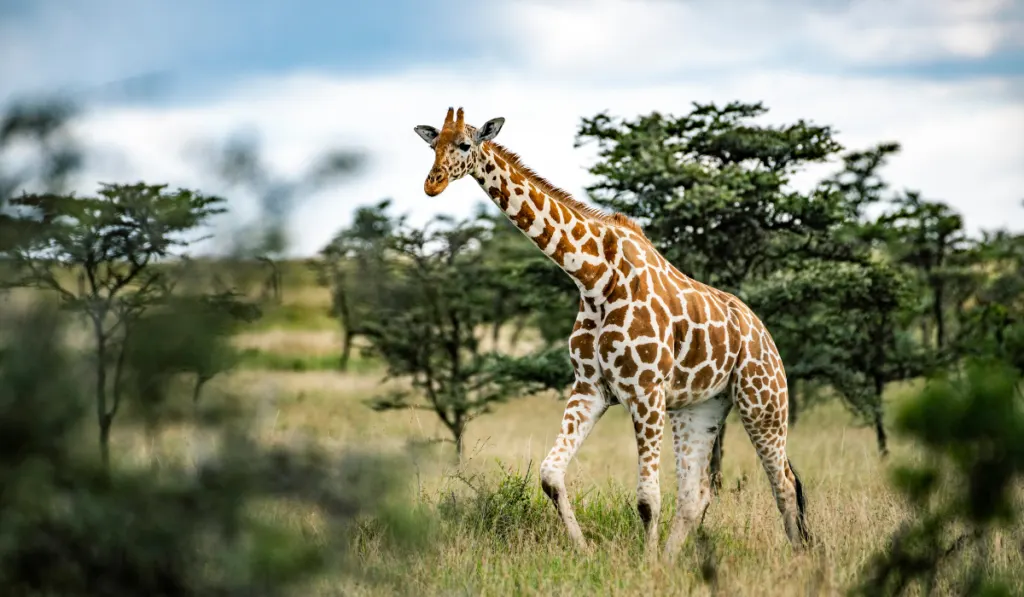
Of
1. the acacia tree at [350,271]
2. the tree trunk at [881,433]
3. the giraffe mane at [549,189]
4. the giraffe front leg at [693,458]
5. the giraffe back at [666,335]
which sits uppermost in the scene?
the giraffe mane at [549,189]

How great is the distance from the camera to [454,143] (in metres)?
6.52

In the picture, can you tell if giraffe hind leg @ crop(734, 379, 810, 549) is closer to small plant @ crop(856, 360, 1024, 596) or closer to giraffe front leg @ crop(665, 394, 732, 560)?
giraffe front leg @ crop(665, 394, 732, 560)

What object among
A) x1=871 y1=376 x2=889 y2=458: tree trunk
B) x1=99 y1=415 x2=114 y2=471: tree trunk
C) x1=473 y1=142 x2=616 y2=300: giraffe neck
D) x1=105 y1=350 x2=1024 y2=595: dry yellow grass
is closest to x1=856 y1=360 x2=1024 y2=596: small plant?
x1=105 y1=350 x2=1024 y2=595: dry yellow grass

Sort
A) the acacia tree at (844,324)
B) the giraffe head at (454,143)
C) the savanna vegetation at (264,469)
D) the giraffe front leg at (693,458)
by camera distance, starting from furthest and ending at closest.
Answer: the acacia tree at (844,324) < the giraffe front leg at (693,458) < the giraffe head at (454,143) < the savanna vegetation at (264,469)

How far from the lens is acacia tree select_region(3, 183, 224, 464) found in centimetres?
359

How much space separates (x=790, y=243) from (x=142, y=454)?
10485mm

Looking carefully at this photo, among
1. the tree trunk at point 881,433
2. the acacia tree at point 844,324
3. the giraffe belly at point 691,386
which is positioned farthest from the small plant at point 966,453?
the tree trunk at point 881,433

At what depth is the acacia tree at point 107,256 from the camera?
359 centimetres

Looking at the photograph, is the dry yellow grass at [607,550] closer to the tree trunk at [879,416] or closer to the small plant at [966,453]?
the small plant at [966,453]

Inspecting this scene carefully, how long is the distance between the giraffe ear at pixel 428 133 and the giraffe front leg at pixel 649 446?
225 centimetres

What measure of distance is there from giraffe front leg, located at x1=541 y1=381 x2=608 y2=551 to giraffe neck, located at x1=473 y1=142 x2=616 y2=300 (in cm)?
73

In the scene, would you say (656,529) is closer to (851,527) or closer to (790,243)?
(851,527)

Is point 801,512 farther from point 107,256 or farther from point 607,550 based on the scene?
point 107,256

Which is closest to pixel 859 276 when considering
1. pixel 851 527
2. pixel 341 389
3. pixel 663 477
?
pixel 663 477
